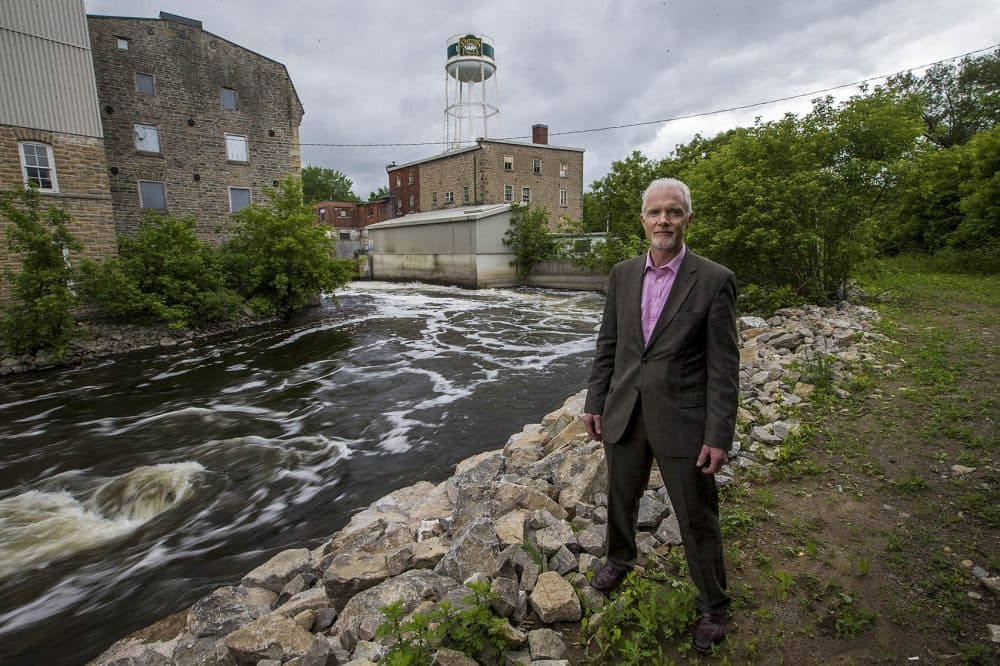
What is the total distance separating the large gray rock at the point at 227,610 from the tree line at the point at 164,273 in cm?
1242

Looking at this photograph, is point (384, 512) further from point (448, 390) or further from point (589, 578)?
point (448, 390)

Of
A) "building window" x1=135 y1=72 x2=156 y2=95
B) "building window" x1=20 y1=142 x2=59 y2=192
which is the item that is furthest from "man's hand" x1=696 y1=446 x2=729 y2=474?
"building window" x1=135 y1=72 x2=156 y2=95

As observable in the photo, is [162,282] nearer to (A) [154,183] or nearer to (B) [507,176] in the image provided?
(A) [154,183]

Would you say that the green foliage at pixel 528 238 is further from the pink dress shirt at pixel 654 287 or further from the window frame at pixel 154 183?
the pink dress shirt at pixel 654 287

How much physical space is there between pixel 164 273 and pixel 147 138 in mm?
12185

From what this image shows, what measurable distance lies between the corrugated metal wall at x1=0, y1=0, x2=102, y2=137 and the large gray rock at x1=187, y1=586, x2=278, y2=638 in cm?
1859

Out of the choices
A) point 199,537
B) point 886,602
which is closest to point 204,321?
point 199,537

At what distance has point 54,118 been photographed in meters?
15.4

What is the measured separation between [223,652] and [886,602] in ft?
11.7

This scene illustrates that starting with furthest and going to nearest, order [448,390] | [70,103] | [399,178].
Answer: [399,178], [70,103], [448,390]

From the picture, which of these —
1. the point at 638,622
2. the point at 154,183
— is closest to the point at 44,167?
the point at 154,183

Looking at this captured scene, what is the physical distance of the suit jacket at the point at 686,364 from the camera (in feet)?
7.23

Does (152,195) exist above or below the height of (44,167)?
above

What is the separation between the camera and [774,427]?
4559mm
